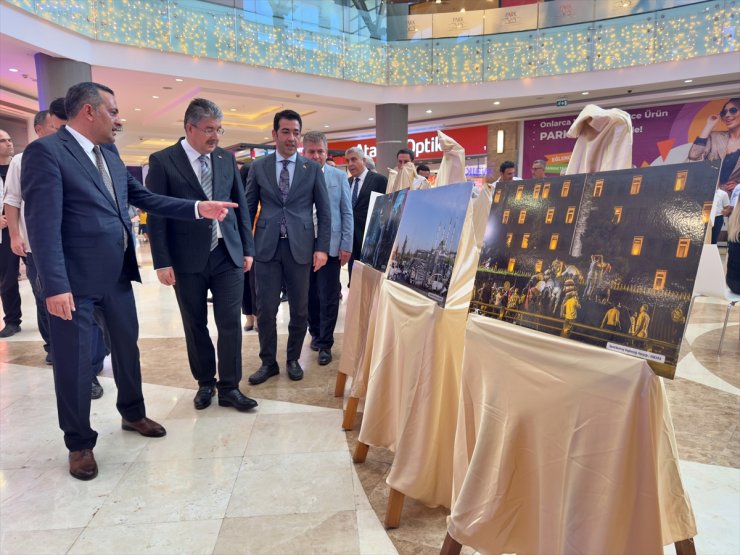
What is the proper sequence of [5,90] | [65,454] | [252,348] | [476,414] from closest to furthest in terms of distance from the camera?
[476,414]
[65,454]
[252,348]
[5,90]

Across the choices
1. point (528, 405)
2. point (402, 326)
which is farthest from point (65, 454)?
point (528, 405)

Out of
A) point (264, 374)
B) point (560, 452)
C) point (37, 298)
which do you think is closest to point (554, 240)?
point (560, 452)

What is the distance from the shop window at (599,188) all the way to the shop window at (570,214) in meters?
0.06

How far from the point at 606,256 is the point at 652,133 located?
13128 mm

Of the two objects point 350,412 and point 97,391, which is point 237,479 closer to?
A: point 350,412

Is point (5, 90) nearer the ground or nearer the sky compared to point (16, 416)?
nearer the sky

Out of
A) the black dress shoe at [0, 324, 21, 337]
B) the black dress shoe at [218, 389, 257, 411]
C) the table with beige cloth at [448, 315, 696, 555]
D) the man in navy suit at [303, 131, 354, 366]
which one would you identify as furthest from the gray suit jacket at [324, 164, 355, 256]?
the black dress shoe at [0, 324, 21, 337]

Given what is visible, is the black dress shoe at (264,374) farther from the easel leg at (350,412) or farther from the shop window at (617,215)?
the shop window at (617,215)

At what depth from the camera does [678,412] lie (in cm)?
273

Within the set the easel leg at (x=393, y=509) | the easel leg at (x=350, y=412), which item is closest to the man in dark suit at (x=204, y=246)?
the easel leg at (x=350, y=412)

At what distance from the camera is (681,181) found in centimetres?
→ 102

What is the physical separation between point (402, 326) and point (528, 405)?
27.4 inches

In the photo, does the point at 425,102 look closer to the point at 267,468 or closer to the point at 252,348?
the point at 252,348

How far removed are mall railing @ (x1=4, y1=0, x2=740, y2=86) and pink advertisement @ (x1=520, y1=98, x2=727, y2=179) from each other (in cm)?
226
